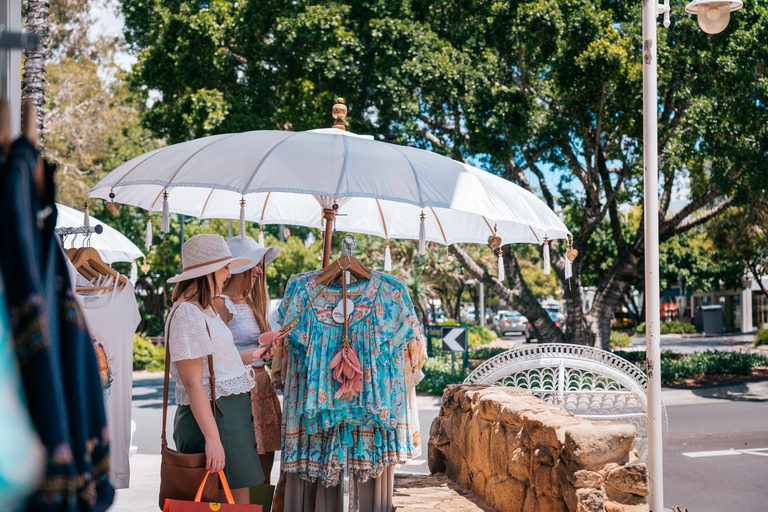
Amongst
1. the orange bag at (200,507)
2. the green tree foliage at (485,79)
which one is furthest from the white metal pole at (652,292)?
the green tree foliage at (485,79)

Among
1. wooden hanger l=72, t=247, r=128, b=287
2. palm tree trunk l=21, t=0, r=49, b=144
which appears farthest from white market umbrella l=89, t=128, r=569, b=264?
palm tree trunk l=21, t=0, r=49, b=144

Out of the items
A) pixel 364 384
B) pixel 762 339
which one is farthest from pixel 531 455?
pixel 762 339

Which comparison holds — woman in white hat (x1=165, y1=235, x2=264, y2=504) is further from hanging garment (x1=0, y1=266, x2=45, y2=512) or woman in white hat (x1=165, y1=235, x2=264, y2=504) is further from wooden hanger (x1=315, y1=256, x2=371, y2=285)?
hanging garment (x1=0, y1=266, x2=45, y2=512)

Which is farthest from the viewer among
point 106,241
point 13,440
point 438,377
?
point 438,377

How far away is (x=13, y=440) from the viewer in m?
1.17

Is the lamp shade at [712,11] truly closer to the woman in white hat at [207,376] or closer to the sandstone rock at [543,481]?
the sandstone rock at [543,481]

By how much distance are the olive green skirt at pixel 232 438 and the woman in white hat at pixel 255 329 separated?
0.58 meters

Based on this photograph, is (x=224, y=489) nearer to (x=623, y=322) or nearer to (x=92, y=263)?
(x=92, y=263)

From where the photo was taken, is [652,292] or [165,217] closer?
[165,217]

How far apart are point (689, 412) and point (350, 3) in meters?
10.2

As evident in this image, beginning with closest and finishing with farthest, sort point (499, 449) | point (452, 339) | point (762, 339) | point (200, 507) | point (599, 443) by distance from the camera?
point (200, 507)
point (599, 443)
point (499, 449)
point (452, 339)
point (762, 339)

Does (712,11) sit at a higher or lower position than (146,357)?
higher

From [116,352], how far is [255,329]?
0.79 meters

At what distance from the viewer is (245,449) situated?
3236 millimetres
